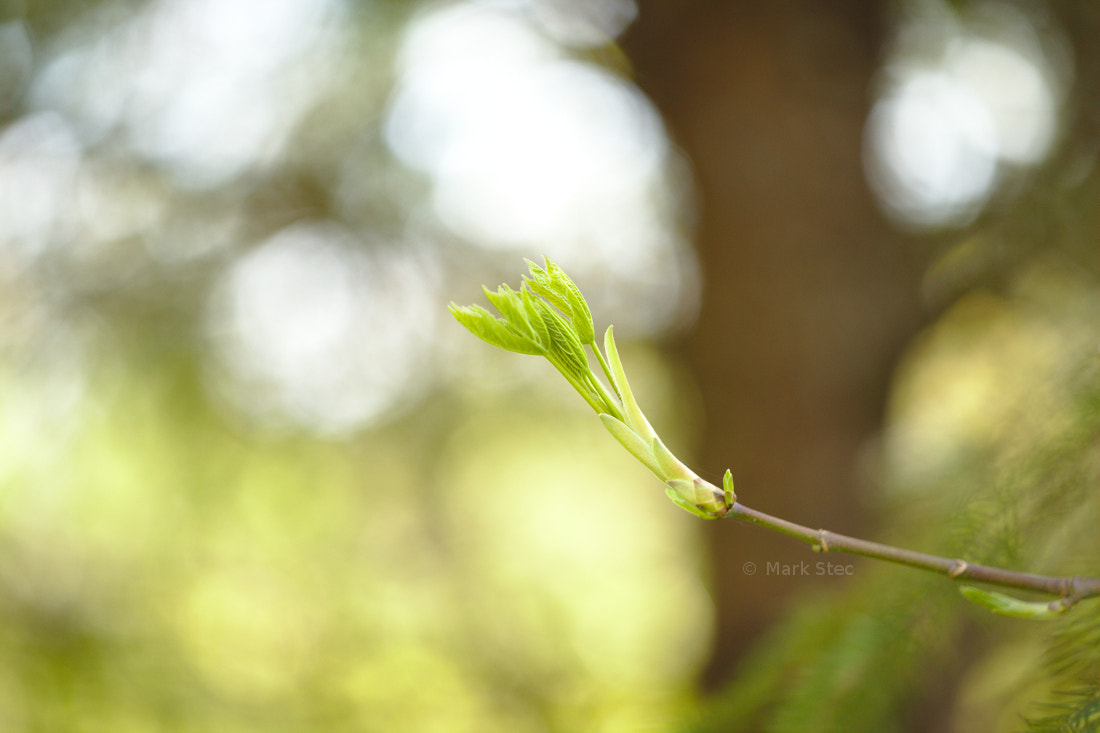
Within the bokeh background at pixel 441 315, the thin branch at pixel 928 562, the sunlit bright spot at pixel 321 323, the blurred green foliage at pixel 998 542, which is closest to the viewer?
the thin branch at pixel 928 562

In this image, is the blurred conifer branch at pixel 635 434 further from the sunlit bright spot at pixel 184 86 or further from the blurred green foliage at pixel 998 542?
the sunlit bright spot at pixel 184 86

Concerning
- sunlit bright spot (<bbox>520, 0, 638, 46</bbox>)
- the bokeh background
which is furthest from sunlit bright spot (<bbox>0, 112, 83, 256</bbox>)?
sunlit bright spot (<bbox>520, 0, 638, 46</bbox>)

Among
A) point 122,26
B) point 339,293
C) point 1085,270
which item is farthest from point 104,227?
point 1085,270

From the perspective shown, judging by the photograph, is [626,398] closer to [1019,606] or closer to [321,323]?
[1019,606]

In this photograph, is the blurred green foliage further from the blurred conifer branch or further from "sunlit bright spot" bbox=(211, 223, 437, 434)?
"sunlit bright spot" bbox=(211, 223, 437, 434)

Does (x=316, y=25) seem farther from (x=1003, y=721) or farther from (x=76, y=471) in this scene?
(x=1003, y=721)

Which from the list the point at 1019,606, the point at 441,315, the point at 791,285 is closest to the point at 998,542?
the point at 1019,606

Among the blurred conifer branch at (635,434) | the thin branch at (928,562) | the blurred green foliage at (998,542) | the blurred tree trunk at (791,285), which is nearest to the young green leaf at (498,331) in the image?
the blurred conifer branch at (635,434)

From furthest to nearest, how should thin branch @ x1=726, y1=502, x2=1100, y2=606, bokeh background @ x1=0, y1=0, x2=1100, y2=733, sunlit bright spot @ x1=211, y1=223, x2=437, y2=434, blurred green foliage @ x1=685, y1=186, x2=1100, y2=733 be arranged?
sunlit bright spot @ x1=211, y1=223, x2=437, y2=434, bokeh background @ x1=0, y1=0, x2=1100, y2=733, blurred green foliage @ x1=685, y1=186, x2=1100, y2=733, thin branch @ x1=726, y1=502, x2=1100, y2=606
